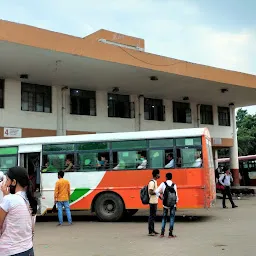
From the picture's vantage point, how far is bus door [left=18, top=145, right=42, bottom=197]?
475 inches

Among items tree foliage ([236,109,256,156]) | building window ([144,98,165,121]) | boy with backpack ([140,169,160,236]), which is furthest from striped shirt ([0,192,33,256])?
tree foliage ([236,109,256,156])

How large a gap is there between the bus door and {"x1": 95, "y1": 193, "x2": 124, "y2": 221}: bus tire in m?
1.88

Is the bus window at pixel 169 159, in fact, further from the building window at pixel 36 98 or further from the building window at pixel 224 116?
the building window at pixel 224 116

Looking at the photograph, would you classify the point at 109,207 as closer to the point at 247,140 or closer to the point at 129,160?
the point at 129,160

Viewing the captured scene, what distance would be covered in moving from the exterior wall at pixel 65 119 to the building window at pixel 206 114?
1.97 metres

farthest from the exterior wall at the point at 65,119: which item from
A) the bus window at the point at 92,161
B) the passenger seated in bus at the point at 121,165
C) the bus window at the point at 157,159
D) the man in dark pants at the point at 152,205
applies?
the man in dark pants at the point at 152,205

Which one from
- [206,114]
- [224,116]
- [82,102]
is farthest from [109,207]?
[224,116]

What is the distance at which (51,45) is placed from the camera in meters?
13.2

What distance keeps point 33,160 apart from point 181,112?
11.9 metres

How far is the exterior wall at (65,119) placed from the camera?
645 inches

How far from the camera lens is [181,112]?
22.8 metres

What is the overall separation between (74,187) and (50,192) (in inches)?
28.3

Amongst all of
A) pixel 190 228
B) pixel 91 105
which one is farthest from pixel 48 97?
pixel 190 228

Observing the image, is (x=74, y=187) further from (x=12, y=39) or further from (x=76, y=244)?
(x=12, y=39)
